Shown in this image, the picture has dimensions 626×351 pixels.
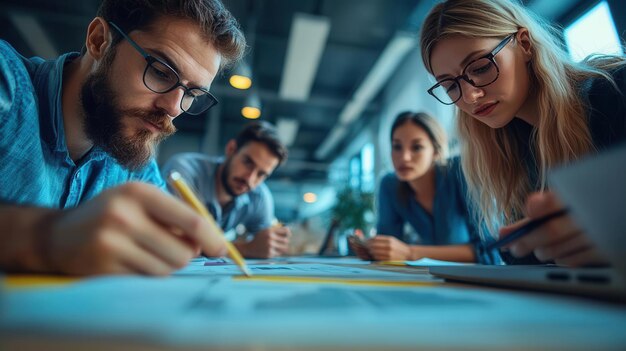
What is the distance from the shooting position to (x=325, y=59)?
131 inches

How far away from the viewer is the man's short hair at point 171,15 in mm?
711

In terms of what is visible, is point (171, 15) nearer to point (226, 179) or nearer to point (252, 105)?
point (226, 179)

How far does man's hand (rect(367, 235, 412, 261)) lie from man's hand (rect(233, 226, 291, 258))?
0.33m

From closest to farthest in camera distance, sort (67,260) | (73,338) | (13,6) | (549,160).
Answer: (73,338) < (67,260) < (549,160) < (13,6)

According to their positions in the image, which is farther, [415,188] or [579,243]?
[415,188]

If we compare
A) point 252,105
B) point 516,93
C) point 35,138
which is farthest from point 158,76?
point 252,105

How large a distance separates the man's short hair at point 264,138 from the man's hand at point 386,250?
0.86m

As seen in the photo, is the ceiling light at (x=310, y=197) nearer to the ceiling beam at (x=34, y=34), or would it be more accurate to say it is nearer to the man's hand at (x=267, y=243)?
the ceiling beam at (x=34, y=34)

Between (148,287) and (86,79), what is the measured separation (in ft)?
2.30

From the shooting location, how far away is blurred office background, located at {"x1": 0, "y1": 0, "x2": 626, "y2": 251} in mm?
2053

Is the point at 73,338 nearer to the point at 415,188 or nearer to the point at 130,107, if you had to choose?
the point at 130,107

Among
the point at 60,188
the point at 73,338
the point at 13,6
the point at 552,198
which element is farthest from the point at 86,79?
the point at 13,6

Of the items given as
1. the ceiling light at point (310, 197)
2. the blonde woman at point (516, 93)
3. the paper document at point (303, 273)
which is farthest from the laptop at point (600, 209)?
the ceiling light at point (310, 197)

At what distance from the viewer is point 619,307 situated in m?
0.19
